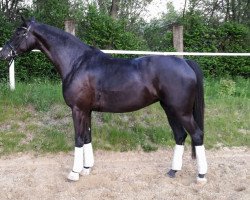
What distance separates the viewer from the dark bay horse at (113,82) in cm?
422

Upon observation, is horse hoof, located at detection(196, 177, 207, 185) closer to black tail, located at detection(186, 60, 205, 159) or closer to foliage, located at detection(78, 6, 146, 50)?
black tail, located at detection(186, 60, 205, 159)

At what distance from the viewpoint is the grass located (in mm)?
5820

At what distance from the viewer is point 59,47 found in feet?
14.8

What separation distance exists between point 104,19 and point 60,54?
5122 mm

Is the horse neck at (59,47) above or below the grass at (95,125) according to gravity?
above

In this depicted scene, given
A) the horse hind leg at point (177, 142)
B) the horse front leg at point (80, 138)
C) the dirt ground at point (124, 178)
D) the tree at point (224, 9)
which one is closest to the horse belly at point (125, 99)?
the horse front leg at point (80, 138)

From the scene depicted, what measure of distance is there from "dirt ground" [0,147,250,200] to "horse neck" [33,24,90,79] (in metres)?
1.45

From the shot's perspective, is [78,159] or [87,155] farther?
[87,155]

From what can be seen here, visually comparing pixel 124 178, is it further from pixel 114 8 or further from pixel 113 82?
pixel 114 8

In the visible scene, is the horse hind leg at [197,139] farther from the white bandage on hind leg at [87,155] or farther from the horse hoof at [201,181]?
the white bandage on hind leg at [87,155]

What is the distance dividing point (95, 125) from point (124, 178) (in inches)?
71.8

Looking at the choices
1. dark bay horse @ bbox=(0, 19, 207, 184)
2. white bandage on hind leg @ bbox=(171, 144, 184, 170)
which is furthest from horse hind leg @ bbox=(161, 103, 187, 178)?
dark bay horse @ bbox=(0, 19, 207, 184)

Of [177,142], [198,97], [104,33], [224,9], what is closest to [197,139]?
[177,142]

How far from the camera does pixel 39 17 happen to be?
9750 mm
